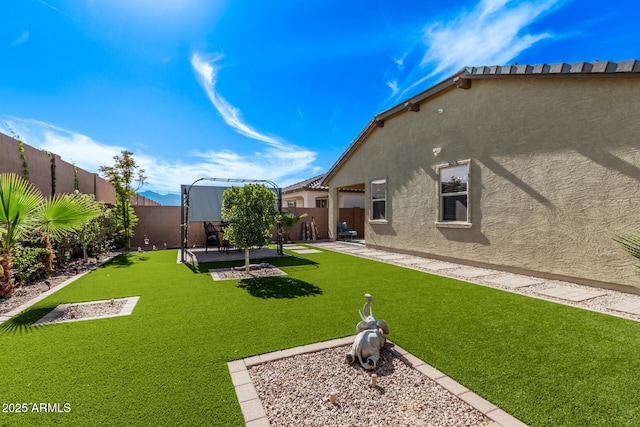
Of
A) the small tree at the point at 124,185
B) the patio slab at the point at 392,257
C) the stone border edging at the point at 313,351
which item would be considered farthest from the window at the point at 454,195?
the small tree at the point at 124,185

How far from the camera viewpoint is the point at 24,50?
8922 mm

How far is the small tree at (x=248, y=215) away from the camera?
791 centimetres

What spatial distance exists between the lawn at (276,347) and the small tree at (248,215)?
1608 mm

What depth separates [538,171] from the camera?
7234 mm

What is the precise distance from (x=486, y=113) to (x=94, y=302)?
34.5ft

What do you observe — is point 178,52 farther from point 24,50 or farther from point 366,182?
point 366,182

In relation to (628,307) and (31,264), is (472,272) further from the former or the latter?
(31,264)

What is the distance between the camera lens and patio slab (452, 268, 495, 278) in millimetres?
7827

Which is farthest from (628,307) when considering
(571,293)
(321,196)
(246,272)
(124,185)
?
(321,196)

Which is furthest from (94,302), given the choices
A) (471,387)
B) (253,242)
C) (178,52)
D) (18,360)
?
(178,52)

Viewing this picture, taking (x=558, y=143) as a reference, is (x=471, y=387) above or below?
below

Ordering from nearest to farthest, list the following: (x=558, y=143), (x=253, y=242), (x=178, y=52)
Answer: (x=558, y=143), (x=253, y=242), (x=178, y=52)

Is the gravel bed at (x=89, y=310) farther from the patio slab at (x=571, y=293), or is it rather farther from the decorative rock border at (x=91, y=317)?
the patio slab at (x=571, y=293)

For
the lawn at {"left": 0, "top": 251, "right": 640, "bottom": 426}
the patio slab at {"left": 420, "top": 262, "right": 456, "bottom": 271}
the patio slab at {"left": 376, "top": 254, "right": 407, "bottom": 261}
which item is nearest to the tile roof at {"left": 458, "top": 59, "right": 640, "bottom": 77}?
the lawn at {"left": 0, "top": 251, "right": 640, "bottom": 426}
